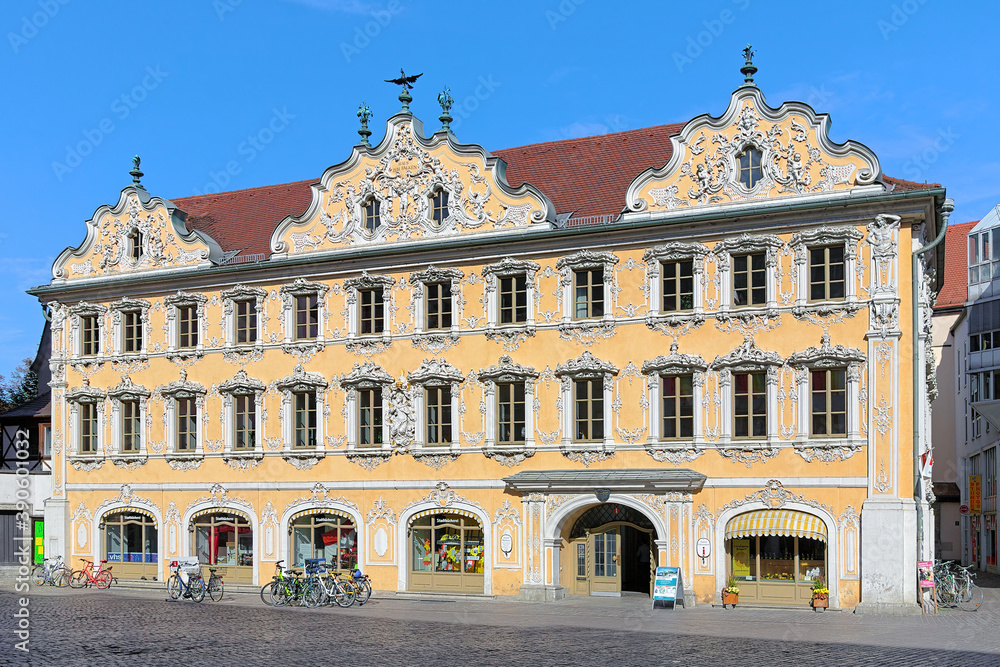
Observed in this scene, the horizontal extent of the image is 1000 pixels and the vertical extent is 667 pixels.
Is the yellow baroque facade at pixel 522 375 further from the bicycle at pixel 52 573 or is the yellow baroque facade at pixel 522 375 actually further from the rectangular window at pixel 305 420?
the bicycle at pixel 52 573

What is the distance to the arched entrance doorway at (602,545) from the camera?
33.8 m

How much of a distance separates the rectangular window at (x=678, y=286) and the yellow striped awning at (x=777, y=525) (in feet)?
18.7

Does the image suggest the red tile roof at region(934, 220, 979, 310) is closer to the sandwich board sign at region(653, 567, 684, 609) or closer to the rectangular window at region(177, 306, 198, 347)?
the sandwich board sign at region(653, 567, 684, 609)

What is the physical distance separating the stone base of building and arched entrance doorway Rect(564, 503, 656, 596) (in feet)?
2.38

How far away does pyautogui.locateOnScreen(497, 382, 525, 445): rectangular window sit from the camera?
34562 mm

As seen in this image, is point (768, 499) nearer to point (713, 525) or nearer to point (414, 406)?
point (713, 525)

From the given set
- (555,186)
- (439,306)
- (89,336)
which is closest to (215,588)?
(439,306)

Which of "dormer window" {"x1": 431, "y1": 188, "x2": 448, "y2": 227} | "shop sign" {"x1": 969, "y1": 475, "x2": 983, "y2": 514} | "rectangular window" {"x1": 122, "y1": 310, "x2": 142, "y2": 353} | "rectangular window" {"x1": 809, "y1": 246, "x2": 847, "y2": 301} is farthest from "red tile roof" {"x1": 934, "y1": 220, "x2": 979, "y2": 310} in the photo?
"rectangular window" {"x1": 122, "y1": 310, "x2": 142, "y2": 353}

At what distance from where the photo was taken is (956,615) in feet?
96.0

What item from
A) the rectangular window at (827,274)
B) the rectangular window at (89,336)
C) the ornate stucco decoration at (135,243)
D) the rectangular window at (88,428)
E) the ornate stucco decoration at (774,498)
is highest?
the ornate stucco decoration at (135,243)

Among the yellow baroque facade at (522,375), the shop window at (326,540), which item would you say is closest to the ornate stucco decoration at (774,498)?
the yellow baroque facade at (522,375)

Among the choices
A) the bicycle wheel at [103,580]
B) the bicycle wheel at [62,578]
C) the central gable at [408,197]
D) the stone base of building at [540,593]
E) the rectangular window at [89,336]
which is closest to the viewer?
the stone base of building at [540,593]

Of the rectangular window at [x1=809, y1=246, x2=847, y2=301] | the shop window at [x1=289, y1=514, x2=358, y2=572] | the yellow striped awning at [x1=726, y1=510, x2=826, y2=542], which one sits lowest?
the shop window at [x1=289, y1=514, x2=358, y2=572]

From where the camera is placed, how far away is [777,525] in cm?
3097
